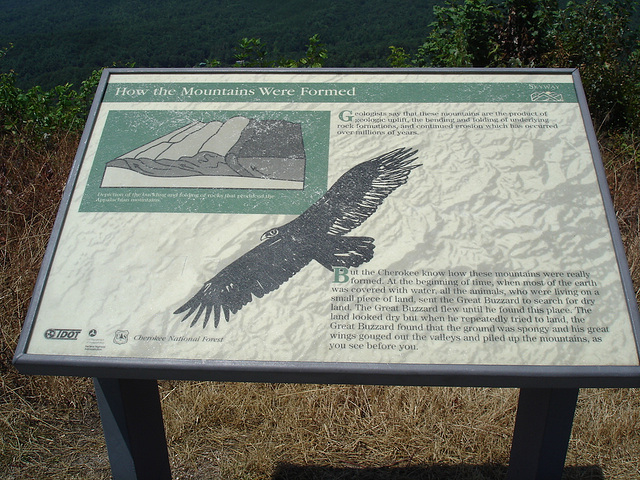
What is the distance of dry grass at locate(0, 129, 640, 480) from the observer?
2.36 meters

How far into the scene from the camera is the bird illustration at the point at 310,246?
1422 mm

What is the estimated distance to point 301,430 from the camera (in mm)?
2518

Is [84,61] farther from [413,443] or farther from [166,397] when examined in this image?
[413,443]

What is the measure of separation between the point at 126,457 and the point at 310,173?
Answer: 3.40 feet

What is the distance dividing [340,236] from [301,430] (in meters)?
1.37

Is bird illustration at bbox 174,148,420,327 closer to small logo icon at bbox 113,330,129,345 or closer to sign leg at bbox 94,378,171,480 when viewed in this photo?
small logo icon at bbox 113,330,129,345

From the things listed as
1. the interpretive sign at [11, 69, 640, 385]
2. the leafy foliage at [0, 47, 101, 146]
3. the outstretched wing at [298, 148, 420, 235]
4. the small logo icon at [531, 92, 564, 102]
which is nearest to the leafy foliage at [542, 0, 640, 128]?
A: the small logo icon at [531, 92, 564, 102]

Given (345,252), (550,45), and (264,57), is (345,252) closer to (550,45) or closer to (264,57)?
(264,57)

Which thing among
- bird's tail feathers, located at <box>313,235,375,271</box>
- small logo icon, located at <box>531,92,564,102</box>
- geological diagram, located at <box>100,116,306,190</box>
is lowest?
bird's tail feathers, located at <box>313,235,375,271</box>

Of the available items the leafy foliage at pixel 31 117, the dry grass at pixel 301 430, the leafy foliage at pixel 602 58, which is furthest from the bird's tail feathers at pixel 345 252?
the leafy foliage at pixel 602 58

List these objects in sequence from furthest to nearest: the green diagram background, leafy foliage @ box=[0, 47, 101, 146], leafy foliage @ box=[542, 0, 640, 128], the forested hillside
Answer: the forested hillside < leafy foliage @ box=[542, 0, 640, 128] < leafy foliage @ box=[0, 47, 101, 146] < the green diagram background

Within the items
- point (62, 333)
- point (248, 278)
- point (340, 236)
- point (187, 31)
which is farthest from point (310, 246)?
point (187, 31)

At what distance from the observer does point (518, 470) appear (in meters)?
1.74

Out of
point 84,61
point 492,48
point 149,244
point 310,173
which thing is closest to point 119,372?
point 149,244
